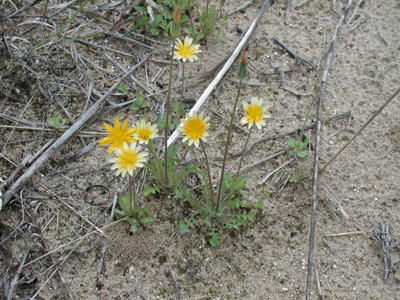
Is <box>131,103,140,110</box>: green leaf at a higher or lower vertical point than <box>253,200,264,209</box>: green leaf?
higher

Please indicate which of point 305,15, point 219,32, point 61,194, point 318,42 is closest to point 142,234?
point 61,194

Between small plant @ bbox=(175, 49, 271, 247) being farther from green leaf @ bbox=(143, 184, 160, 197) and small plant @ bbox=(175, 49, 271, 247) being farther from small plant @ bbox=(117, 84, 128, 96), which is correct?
small plant @ bbox=(117, 84, 128, 96)

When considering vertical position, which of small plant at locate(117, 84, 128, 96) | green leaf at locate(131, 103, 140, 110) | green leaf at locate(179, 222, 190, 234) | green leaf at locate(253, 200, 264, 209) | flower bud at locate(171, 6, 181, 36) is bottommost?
green leaf at locate(179, 222, 190, 234)

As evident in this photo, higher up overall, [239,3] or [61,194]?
[239,3]

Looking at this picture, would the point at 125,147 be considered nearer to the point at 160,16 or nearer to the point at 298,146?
the point at 298,146

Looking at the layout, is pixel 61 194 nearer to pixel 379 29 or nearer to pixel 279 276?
pixel 279 276

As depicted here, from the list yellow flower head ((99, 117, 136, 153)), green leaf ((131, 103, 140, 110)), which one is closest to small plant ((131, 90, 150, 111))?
green leaf ((131, 103, 140, 110))

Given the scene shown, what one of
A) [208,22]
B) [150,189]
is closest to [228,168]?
[150,189]

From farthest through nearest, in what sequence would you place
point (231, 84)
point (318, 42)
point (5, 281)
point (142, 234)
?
point (318, 42) → point (231, 84) → point (142, 234) → point (5, 281)

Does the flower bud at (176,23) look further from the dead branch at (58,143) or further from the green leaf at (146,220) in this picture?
the green leaf at (146,220)
